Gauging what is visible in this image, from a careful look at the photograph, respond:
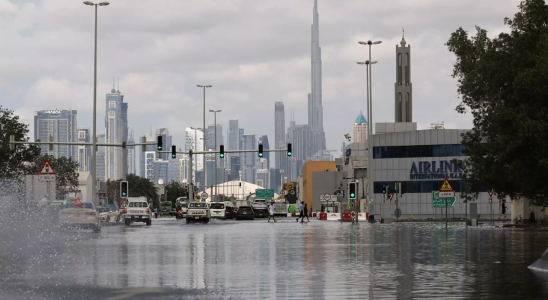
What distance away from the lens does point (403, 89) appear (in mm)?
131000

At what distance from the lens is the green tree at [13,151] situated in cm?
6575

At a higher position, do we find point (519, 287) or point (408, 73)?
point (408, 73)

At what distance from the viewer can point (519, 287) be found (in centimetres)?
1506

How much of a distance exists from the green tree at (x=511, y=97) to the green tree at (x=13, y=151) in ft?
105

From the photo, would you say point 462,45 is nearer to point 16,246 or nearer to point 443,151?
point 16,246

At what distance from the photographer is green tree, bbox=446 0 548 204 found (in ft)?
127

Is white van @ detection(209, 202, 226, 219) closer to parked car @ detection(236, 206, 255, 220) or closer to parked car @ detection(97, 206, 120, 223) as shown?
parked car @ detection(236, 206, 255, 220)

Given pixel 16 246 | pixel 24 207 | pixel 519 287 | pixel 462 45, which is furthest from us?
pixel 24 207

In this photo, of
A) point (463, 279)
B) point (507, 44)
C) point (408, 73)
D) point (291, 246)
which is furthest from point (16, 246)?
point (408, 73)

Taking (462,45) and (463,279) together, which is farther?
(462,45)

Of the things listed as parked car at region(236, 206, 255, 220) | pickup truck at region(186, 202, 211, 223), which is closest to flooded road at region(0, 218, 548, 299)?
pickup truck at region(186, 202, 211, 223)

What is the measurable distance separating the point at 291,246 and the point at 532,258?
9.06m

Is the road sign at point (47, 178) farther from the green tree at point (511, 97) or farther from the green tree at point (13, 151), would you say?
the green tree at point (13, 151)

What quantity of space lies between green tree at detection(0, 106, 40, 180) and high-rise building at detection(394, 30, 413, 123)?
7045 cm
